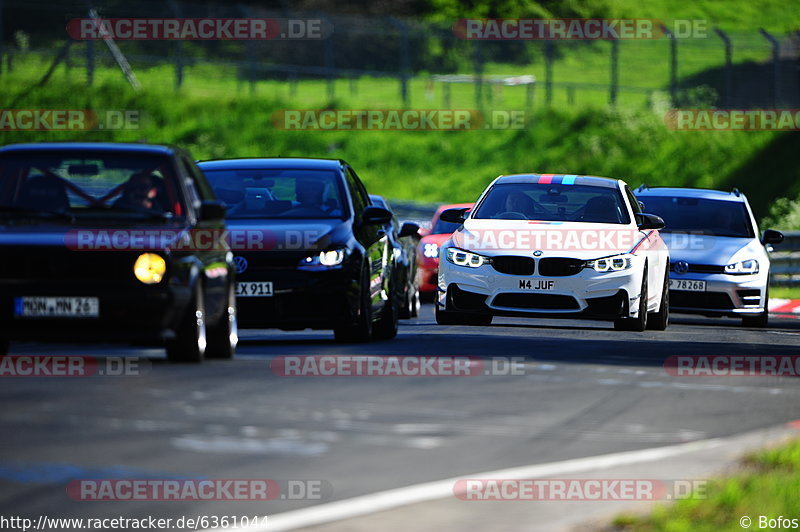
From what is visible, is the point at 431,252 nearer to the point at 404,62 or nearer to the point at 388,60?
the point at 404,62

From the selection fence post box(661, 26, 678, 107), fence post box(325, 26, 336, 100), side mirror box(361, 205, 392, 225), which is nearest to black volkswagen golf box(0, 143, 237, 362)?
side mirror box(361, 205, 392, 225)

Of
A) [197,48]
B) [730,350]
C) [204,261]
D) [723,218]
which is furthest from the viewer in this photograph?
[197,48]

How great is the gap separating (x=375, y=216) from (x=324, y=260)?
3.40 ft

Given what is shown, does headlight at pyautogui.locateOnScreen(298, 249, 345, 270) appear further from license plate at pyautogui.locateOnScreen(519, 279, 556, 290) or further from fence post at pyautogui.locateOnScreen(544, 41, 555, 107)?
fence post at pyautogui.locateOnScreen(544, 41, 555, 107)

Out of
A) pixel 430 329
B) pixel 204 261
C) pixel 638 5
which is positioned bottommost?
pixel 430 329

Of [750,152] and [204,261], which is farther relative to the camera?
[750,152]

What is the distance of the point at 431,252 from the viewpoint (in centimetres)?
2352

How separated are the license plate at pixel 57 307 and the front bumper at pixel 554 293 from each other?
246 inches

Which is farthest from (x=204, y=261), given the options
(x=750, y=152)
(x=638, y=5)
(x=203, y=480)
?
(x=638, y=5)

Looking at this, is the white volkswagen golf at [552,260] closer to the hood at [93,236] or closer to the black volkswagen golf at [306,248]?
the black volkswagen golf at [306,248]

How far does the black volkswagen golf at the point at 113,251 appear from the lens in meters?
11.2

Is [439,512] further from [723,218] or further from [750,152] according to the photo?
[750,152]

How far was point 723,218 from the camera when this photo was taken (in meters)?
21.7

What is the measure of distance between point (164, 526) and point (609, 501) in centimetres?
188
